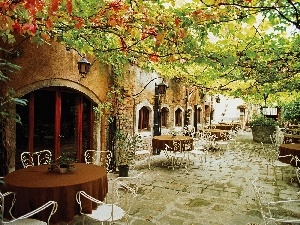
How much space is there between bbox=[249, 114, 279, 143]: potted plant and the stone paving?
572 centimetres

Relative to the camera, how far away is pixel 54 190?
3.16 m

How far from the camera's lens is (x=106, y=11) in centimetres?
396

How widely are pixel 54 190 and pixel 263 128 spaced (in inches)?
508

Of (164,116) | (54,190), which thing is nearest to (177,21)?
(54,190)

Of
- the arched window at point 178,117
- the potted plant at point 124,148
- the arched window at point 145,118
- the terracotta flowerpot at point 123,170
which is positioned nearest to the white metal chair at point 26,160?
the terracotta flowerpot at point 123,170

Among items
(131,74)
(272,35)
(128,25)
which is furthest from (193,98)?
(128,25)

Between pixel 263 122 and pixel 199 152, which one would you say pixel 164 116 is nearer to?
pixel 199 152

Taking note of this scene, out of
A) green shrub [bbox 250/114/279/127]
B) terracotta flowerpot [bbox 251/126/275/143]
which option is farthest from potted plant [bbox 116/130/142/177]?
terracotta flowerpot [bbox 251/126/275/143]

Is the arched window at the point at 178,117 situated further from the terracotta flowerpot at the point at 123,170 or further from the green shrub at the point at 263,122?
the terracotta flowerpot at the point at 123,170

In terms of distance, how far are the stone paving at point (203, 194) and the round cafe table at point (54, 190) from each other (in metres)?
0.82

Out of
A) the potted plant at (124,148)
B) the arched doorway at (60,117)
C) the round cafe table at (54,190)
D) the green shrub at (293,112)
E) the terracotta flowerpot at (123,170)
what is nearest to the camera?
the round cafe table at (54,190)

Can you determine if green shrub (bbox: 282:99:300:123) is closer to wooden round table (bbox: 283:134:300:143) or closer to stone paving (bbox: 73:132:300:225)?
wooden round table (bbox: 283:134:300:143)

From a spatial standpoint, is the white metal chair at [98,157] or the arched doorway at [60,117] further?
the white metal chair at [98,157]

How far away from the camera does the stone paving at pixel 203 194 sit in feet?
13.6
